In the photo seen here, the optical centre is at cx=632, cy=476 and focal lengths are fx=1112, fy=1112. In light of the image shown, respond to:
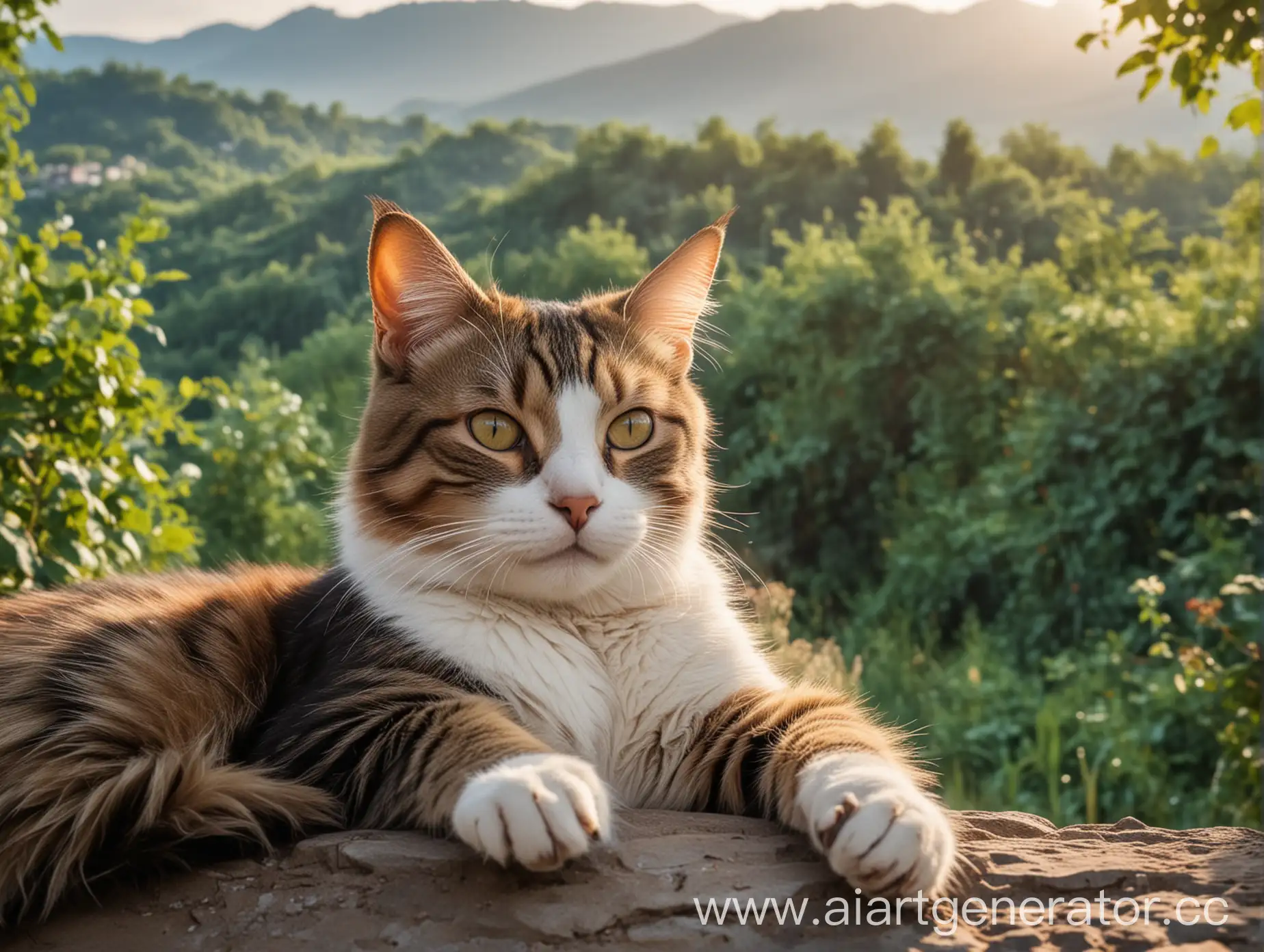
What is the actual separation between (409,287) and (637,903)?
1.24 meters

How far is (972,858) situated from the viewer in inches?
68.2

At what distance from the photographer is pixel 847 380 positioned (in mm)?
5988

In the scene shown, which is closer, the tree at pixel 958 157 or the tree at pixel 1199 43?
the tree at pixel 1199 43

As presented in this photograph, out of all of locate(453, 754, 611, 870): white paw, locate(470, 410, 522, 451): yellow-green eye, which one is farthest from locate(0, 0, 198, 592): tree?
locate(453, 754, 611, 870): white paw

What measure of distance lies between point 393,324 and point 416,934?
1.18 m

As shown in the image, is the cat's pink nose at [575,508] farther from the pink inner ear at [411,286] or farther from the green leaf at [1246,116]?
the green leaf at [1246,116]

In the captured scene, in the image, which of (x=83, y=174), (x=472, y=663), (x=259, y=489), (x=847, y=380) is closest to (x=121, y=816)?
(x=472, y=663)

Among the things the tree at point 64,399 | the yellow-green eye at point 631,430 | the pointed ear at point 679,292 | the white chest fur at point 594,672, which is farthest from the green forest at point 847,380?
the white chest fur at point 594,672

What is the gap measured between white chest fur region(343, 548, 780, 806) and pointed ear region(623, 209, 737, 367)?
2.18 feet

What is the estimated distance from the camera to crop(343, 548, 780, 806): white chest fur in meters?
1.96

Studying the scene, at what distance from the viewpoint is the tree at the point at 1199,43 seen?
2.55 m

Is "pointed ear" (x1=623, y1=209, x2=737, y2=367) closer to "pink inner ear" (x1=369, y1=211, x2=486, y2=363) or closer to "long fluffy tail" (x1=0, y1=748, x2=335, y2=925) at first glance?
"pink inner ear" (x1=369, y1=211, x2=486, y2=363)

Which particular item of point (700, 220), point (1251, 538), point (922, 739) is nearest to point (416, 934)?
point (922, 739)

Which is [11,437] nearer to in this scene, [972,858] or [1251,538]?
[972,858]
